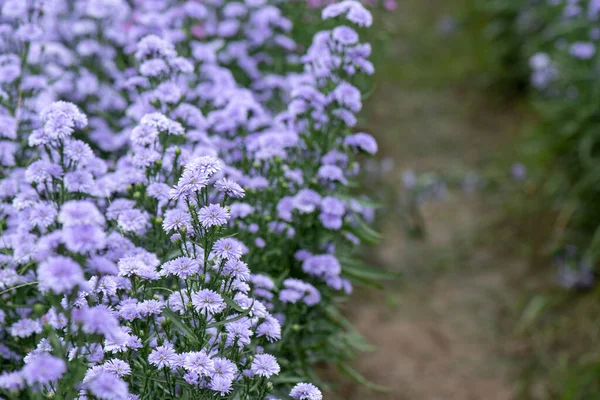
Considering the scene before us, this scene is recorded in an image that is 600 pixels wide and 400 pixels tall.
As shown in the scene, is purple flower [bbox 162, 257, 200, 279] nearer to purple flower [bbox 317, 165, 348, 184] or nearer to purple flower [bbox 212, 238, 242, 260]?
purple flower [bbox 212, 238, 242, 260]

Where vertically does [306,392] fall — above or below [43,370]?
above

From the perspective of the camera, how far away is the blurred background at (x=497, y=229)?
148 inches

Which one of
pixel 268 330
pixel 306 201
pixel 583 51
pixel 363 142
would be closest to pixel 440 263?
pixel 583 51

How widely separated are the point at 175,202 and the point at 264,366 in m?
0.77

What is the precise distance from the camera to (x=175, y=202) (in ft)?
7.36

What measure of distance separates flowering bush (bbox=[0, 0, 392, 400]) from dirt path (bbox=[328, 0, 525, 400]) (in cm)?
91

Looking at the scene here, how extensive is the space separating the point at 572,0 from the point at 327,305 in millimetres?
3446

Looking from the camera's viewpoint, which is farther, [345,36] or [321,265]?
[345,36]

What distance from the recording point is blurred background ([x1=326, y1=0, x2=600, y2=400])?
12.3ft

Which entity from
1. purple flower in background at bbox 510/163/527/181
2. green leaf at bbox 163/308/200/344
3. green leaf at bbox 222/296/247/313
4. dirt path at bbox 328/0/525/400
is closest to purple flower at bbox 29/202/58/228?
green leaf at bbox 163/308/200/344

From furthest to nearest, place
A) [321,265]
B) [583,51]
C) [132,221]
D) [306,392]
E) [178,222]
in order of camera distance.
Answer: [583,51]
[321,265]
[132,221]
[178,222]
[306,392]

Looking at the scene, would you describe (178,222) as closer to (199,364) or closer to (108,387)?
(199,364)

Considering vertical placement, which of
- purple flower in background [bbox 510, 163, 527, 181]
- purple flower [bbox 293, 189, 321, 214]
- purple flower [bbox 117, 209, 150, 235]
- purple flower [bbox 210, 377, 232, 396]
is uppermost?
purple flower in background [bbox 510, 163, 527, 181]

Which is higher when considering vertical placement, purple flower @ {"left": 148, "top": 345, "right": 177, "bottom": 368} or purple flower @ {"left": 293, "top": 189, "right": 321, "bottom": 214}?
purple flower @ {"left": 293, "top": 189, "right": 321, "bottom": 214}
